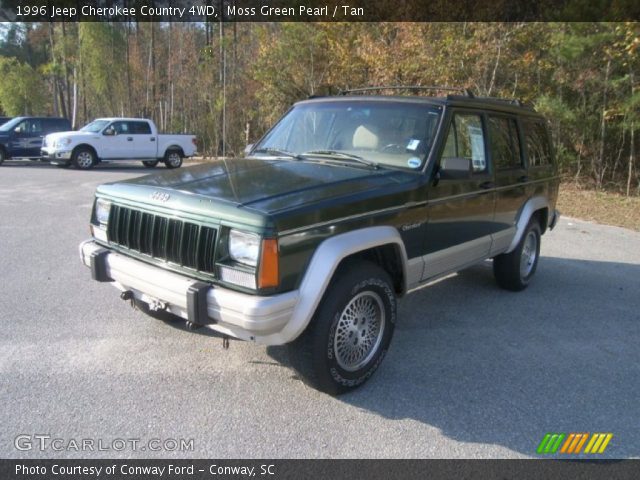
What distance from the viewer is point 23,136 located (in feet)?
64.1

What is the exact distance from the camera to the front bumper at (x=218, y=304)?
2.92 m

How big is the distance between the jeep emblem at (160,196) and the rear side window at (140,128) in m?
17.6

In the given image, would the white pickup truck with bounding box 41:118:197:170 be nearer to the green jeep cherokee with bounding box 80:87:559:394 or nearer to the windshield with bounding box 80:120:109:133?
the windshield with bounding box 80:120:109:133

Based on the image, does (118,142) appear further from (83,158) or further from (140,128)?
(83,158)

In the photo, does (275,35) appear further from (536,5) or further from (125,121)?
(536,5)

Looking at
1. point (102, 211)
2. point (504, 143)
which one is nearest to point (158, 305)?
point (102, 211)

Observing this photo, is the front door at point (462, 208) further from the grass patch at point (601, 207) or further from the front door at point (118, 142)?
the front door at point (118, 142)

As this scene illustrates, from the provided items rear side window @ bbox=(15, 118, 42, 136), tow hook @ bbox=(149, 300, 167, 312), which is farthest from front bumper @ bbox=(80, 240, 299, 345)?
rear side window @ bbox=(15, 118, 42, 136)

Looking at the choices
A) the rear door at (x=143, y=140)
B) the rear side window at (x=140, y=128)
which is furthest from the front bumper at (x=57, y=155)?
the rear side window at (x=140, y=128)

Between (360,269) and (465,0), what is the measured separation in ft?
45.0

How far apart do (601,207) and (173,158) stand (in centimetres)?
1533

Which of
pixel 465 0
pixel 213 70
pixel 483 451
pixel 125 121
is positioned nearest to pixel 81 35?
pixel 213 70

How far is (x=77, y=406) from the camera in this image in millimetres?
3252

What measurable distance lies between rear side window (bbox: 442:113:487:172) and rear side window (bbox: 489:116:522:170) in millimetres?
195
